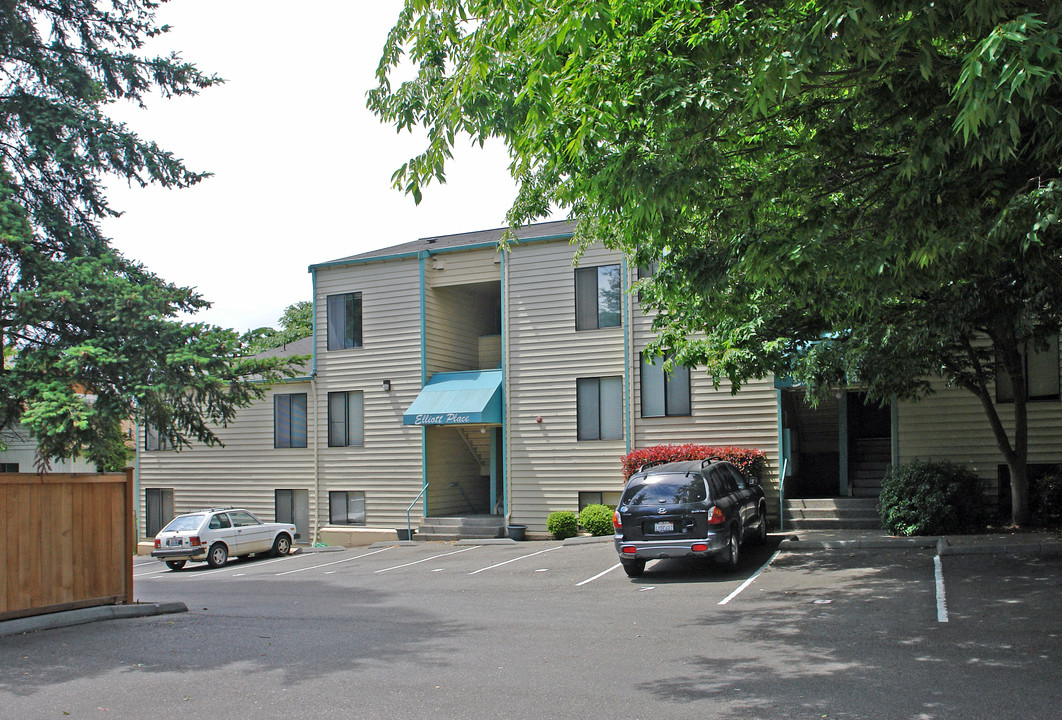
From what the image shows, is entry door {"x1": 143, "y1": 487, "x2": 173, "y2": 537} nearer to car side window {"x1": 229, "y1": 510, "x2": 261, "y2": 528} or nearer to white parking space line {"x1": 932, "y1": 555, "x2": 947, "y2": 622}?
car side window {"x1": 229, "y1": 510, "x2": 261, "y2": 528}

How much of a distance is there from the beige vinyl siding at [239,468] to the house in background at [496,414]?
0.05m

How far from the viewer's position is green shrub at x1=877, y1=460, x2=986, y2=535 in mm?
16094

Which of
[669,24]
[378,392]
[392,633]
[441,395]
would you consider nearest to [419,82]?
[669,24]

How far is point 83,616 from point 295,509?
15442 mm

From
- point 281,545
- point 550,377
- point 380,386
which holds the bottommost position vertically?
point 281,545

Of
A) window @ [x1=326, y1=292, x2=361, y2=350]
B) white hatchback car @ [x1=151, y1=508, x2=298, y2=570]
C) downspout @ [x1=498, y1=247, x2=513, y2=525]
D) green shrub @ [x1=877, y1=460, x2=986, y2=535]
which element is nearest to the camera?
green shrub @ [x1=877, y1=460, x2=986, y2=535]

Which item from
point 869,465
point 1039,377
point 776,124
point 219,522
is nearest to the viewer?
point 776,124

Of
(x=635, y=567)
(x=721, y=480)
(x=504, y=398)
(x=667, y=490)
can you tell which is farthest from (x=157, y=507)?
(x=721, y=480)

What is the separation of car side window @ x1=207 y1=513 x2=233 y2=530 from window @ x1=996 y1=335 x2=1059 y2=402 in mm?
18974

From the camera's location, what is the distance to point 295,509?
26.8 meters

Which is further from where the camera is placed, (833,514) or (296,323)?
(296,323)

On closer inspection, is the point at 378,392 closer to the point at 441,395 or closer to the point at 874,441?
the point at 441,395

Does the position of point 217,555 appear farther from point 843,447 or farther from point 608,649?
point 608,649

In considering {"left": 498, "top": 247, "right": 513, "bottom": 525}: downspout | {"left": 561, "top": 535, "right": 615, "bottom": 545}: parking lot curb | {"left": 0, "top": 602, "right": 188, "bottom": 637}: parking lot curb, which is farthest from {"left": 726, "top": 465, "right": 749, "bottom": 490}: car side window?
{"left": 0, "top": 602, "right": 188, "bottom": 637}: parking lot curb
